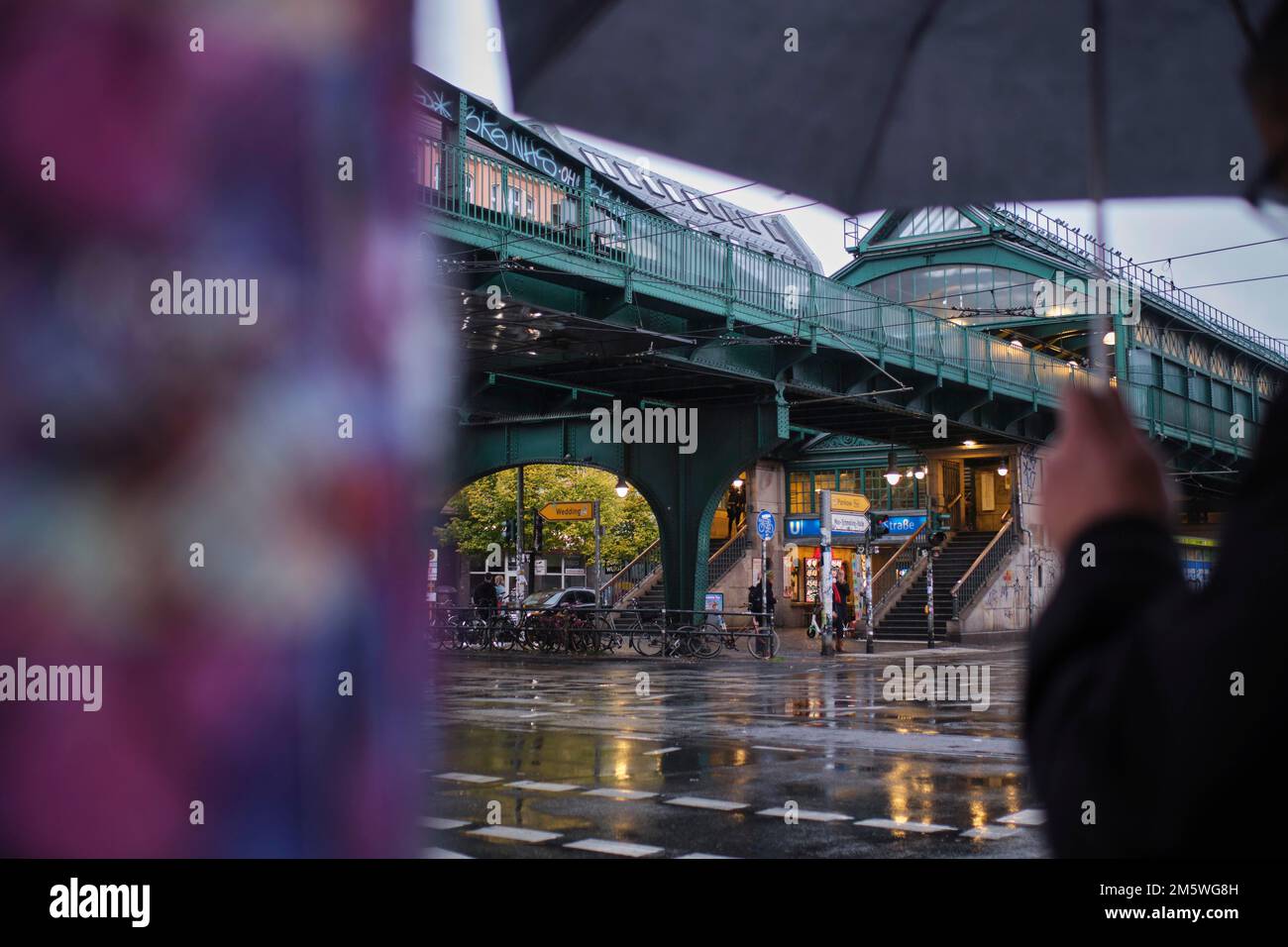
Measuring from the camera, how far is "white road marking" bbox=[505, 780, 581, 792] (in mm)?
9391

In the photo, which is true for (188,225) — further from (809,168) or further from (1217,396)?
(1217,396)

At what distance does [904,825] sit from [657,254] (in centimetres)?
1542

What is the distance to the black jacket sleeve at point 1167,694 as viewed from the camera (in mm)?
906

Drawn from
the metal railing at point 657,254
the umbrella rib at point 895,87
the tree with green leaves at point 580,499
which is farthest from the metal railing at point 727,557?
the umbrella rib at point 895,87

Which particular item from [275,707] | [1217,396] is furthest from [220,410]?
[1217,396]

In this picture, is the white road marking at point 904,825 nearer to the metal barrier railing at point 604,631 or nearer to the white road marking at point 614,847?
the white road marking at point 614,847

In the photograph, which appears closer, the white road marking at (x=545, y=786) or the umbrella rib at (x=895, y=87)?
the umbrella rib at (x=895, y=87)

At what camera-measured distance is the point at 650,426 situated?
29016 millimetres

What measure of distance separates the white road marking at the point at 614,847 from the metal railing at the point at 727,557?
37.8 m

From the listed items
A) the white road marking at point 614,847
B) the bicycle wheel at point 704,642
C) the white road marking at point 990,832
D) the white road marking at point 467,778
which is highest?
the white road marking at point 614,847

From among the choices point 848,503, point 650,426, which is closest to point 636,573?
point 848,503

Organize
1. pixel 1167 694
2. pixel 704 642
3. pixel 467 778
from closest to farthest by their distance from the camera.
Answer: pixel 1167 694
pixel 467 778
pixel 704 642

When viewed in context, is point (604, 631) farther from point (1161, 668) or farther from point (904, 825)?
point (1161, 668)

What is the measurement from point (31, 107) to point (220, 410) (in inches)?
18.2
